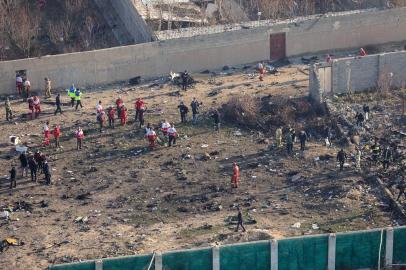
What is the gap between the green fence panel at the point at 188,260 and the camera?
→ 3125cm

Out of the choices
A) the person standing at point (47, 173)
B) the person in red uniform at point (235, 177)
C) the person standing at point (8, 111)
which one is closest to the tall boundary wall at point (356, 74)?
the person in red uniform at point (235, 177)

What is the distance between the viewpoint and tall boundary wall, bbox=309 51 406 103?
139ft

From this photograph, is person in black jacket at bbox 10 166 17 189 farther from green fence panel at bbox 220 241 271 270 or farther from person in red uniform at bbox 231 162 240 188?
green fence panel at bbox 220 241 271 270

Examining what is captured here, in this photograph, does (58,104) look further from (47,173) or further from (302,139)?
(302,139)

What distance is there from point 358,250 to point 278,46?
647 inches

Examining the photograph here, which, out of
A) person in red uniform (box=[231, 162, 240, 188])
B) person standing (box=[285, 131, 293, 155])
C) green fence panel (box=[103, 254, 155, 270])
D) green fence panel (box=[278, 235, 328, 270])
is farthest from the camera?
person standing (box=[285, 131, 293, 155])

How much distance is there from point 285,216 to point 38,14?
19.5 m

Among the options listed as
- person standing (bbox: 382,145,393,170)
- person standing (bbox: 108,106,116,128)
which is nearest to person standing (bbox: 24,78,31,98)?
person standing (bbox: 108,106,116,128)

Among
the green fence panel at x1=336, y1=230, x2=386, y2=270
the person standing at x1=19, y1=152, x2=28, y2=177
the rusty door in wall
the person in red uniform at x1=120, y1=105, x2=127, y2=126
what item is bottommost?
the green fence panel at x1=336, y1=230, x2=386, y2=270

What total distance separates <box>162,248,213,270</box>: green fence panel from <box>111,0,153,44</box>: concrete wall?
16.6 m

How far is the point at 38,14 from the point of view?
164 feet

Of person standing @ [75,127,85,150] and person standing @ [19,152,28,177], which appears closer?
person standing @ [19,152,28,177]

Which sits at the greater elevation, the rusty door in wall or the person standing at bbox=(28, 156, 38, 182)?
the rusty door in wall

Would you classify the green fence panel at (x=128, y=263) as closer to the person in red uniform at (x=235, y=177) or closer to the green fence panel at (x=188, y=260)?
the green fence panel at (x=188, y=260)
